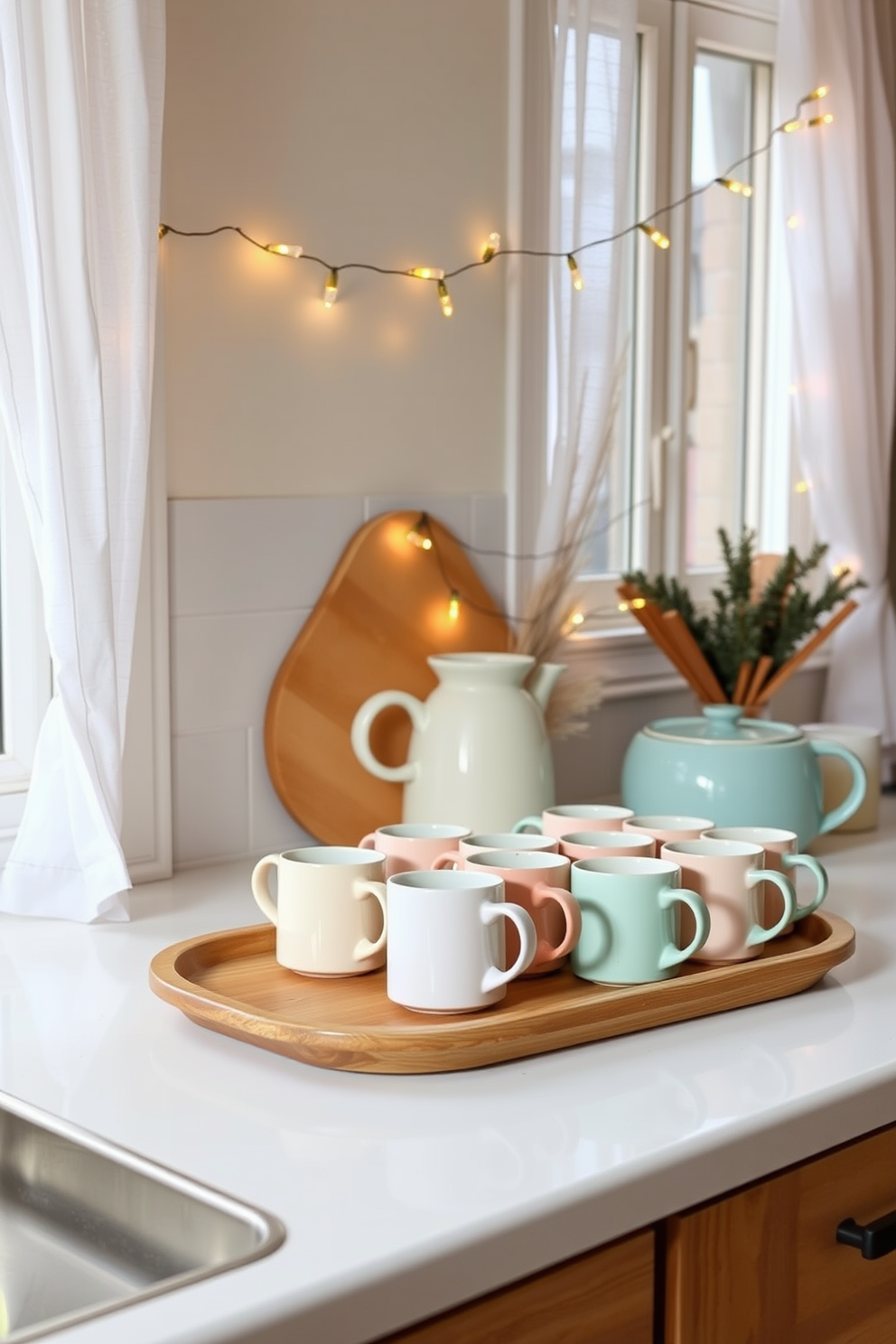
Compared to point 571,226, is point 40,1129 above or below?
below

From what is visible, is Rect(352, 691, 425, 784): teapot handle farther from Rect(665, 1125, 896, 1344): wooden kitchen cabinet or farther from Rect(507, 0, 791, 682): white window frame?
Rect(665, 1125, 896, 1344): wooden kitchen cabinet

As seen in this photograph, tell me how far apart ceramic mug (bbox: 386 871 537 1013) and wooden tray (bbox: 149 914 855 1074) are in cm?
2

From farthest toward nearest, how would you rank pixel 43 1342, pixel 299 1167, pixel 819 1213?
pixel 819 1213 < pixel 299 1167 < pixel 43 1342

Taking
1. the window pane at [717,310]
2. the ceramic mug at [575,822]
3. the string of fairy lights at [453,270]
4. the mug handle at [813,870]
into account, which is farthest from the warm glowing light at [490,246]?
the mug handle at [813,870]

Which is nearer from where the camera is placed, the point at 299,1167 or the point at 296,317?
the point at 299,1167

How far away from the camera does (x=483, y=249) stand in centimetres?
182

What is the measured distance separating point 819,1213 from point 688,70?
1534 mm

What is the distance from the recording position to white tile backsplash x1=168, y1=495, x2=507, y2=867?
1598 mm

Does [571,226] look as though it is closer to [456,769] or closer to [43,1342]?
[456,769]

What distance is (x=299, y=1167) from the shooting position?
88 centimetres

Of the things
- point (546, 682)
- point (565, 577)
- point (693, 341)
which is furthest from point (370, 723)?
point (693, 341)

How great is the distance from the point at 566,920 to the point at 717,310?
1346 mm

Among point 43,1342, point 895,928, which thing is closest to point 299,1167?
point 43,1342

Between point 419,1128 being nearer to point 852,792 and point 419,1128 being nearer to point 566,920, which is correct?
point 566,920
